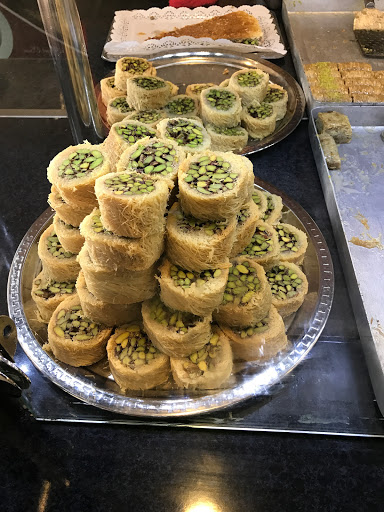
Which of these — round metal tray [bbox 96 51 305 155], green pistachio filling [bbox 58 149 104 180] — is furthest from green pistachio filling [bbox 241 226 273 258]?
round metal tray [bbox 96 51 305 155]

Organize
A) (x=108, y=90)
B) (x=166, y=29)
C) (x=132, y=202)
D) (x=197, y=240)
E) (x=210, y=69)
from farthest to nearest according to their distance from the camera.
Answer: (x=166, y=29)
(x=210, y=69)
(x=108, y=90)
(x=197, y=240)
(x=132, y=202)

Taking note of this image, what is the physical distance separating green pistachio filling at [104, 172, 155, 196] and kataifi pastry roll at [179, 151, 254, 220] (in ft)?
0.27

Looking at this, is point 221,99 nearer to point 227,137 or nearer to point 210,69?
point 227,137

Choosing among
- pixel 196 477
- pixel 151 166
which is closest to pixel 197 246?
pixel 151 166

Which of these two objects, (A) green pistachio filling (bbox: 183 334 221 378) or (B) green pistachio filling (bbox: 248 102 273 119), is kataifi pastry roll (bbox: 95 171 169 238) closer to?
(A) green pistachio filling (bbox: 183 334 221 378)

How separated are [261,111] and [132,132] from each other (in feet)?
3.38

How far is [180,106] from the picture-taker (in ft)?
6.79

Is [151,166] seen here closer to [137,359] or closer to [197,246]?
[197,246]

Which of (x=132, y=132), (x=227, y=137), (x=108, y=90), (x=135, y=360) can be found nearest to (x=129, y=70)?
(x=108, y=90)

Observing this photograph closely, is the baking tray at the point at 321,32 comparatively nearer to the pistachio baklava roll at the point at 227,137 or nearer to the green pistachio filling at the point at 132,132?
the pistachio baklava roll at the point at 227,137

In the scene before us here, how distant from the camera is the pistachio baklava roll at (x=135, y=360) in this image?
3.88 feet

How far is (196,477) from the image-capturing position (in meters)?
1.16

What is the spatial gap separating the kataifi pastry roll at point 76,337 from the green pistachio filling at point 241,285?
1.12 ft

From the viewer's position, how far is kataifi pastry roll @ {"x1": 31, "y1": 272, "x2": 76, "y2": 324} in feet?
4.36
